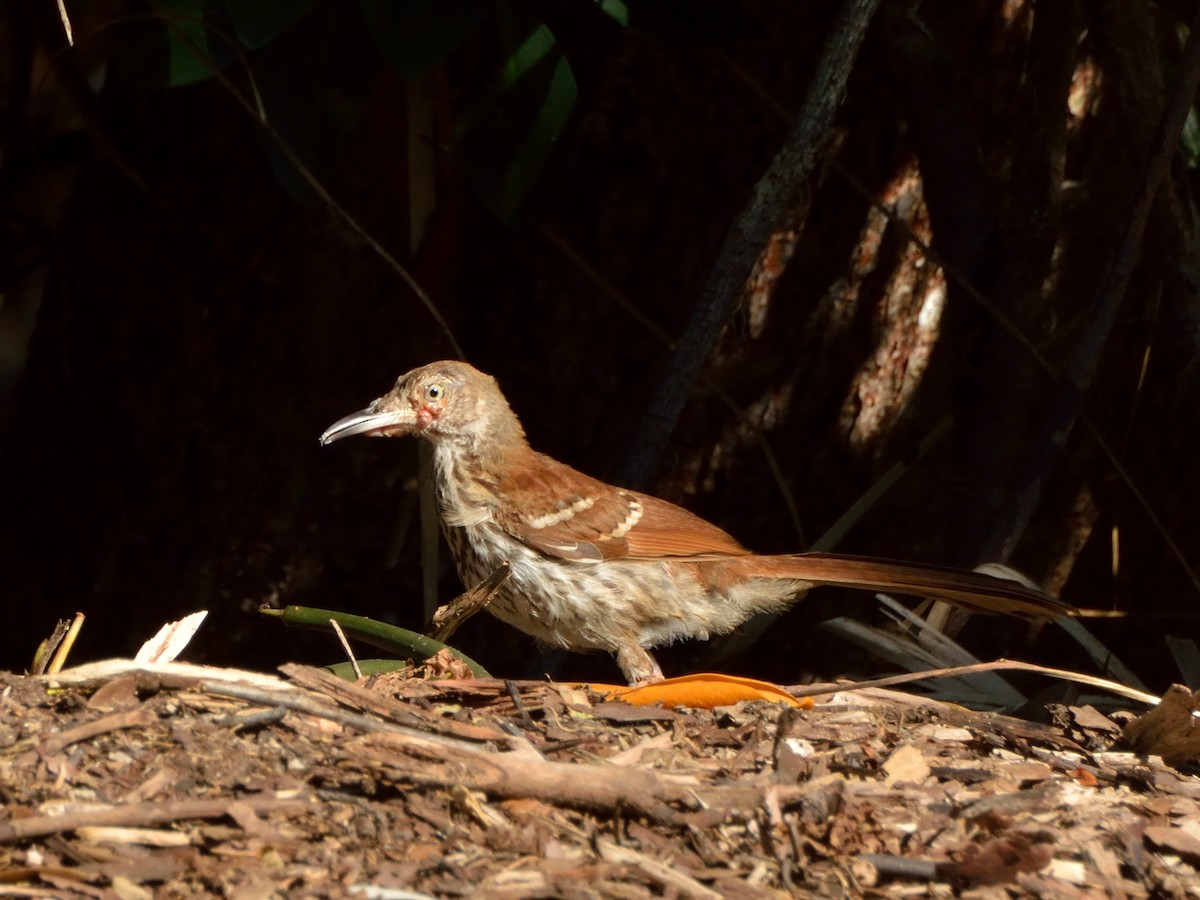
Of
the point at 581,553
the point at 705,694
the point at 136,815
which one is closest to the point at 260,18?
the point at 581,553

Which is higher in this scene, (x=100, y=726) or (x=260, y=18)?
(x=260, y=18)

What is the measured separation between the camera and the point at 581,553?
3980mm

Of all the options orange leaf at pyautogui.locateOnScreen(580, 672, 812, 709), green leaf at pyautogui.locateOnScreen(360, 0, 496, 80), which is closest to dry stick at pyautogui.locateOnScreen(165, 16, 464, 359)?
green leaf at pyautogui.locateOnScreen(360, 0, 496, 80)

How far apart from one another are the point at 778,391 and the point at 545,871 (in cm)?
277

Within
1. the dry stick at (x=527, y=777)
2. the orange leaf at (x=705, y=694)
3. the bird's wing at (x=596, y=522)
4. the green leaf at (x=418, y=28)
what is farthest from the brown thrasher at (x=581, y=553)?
the dry stick at (x=527, y=777)

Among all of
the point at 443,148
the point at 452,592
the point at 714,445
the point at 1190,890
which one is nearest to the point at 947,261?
the point at 714,445

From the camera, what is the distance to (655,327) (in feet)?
14.5

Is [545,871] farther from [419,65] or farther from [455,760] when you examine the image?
[419,65]

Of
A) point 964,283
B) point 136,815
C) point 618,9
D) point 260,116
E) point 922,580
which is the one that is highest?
point 618,9

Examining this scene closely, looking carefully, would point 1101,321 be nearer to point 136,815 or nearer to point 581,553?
point 581,553

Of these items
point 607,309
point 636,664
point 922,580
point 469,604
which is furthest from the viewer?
point 607,309

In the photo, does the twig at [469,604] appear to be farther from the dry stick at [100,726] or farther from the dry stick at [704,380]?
the dry stick at [704,380]

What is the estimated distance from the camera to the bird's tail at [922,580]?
3516mm

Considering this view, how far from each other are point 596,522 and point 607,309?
818 mm
